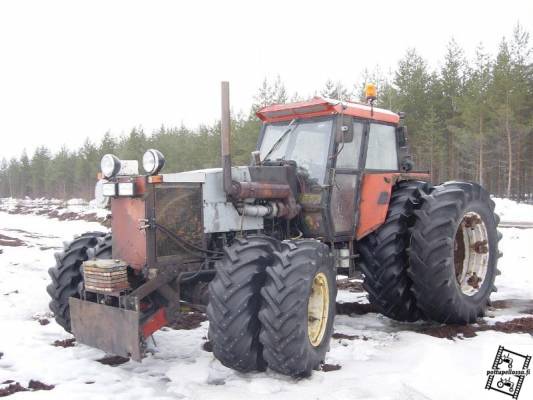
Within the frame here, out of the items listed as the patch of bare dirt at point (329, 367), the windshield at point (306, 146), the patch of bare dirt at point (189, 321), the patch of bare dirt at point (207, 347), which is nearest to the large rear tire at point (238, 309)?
the patch of bare dirt at point (329, 367)

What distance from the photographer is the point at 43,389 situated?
4.53m

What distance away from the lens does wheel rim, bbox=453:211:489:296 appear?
7121mm

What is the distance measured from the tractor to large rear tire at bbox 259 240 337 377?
1cm

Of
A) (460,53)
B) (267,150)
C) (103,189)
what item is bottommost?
(103,189)

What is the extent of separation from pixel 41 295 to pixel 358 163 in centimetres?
516

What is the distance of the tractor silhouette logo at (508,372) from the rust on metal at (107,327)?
9.77 ft

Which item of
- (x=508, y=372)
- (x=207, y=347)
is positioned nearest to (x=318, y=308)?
(x=207, y=347)

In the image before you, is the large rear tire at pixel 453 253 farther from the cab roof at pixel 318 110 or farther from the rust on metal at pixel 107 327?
the rust on metal at pixel 107 327

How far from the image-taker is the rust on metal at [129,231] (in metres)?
5.19

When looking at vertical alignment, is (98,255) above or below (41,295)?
above

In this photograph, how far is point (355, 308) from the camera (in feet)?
25.0

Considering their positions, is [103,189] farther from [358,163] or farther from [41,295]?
[41,295]

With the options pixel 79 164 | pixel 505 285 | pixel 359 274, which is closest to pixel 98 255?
pixel 359 274

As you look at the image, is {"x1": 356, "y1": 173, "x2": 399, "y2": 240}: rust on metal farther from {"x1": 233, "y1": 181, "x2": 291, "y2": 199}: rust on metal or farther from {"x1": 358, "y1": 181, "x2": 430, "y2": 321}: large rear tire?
{"x1": 233, "y1": 181, "x2": 291, "y2": 199}: rust on metal
